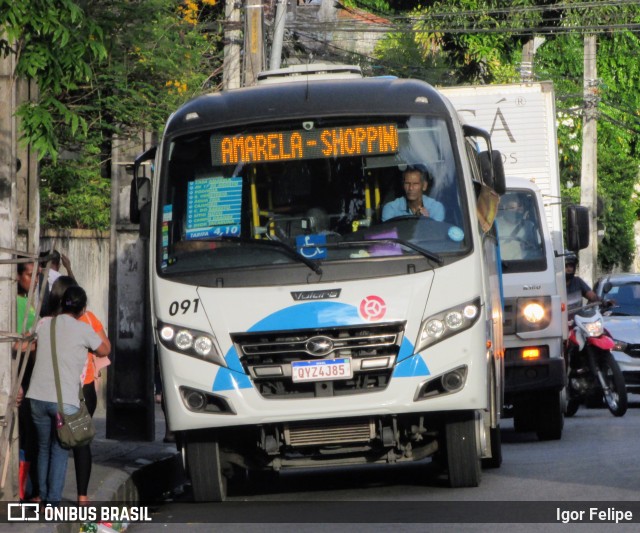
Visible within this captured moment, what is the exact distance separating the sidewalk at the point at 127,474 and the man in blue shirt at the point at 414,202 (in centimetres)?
278

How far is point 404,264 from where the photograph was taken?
1004 centimetres

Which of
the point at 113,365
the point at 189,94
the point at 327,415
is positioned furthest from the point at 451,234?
the point at 189,94

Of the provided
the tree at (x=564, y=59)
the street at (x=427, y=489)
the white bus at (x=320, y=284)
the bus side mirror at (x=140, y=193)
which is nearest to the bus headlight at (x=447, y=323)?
the white bus at (x=320, y=284)

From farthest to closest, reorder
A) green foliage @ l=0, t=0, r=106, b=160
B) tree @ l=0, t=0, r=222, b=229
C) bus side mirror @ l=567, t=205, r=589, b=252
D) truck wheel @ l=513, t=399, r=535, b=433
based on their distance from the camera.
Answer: truck wheel @ l=513, t=399, r=535, b=433 < bus side mirror @ l=567, t=205, r=589, b=252 < tree @ l=0, t=0, r=222, b=229 < green foliage @ l=0, t=0, r=106, b=160

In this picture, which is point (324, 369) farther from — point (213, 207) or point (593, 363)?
point (593, 363)

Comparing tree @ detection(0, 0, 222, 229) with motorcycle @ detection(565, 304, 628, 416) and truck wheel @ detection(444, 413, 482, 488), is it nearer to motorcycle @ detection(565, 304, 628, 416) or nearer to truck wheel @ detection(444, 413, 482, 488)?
truck wheel @ detection(444, 413, 482, 488)

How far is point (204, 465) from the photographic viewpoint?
10.4 m

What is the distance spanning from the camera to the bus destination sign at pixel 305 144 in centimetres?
1047

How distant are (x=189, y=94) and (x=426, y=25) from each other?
15.9 m

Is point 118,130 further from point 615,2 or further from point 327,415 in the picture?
point 615,2

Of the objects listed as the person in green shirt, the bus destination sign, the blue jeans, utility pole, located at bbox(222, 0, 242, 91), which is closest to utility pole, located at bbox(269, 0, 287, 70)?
utility pole, located at bbox(222, 0, 242, 91)

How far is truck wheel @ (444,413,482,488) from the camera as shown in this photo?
408 inches

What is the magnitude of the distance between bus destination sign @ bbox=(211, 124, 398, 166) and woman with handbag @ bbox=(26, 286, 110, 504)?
5.50 ft

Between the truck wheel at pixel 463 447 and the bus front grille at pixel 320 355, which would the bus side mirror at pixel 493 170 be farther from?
the truck wheel at pixel 463 447
